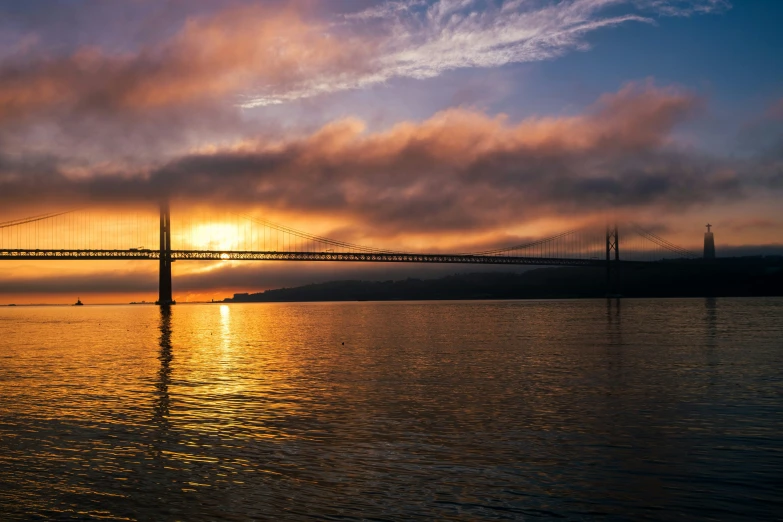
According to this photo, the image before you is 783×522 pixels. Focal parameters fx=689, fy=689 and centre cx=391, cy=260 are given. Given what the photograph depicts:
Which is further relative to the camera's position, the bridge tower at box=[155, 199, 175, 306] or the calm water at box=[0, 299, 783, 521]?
the bridge tower at box=[155, 199, 175, 306]

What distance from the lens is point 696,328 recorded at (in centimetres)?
5256

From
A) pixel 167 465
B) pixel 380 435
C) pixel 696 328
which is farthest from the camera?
pixel 696 328

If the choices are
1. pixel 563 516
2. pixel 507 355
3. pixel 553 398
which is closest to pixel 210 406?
pixel 553 398

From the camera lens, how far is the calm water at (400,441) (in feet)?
33.1

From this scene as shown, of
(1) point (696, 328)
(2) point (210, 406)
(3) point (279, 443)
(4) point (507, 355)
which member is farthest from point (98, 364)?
(1) point (696, 328)

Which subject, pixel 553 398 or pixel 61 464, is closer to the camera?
pixel 61 464

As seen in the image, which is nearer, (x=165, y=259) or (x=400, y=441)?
(x=400, y=441)

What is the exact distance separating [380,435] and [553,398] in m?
6.76

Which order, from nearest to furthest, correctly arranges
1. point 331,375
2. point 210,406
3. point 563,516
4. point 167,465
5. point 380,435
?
point 563,516 → point 167,465 → point 380,435 → point 210,406 → point 331,375

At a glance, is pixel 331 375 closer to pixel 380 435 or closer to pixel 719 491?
pixel 380 435

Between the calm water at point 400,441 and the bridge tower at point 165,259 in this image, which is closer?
the calm water at point 400,441

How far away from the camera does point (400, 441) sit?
1413 cm

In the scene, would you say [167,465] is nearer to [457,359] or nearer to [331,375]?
[331,375]

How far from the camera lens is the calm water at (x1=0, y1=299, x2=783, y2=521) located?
1009 centimetres
